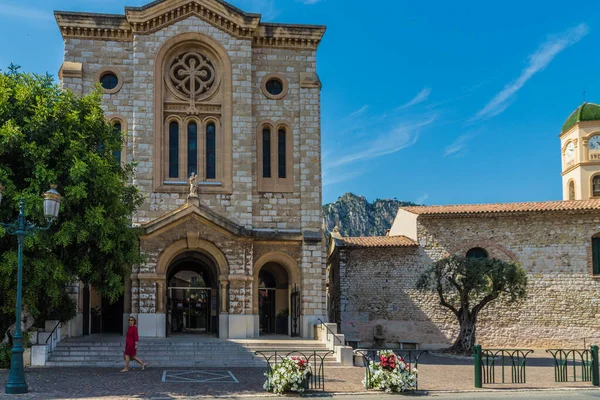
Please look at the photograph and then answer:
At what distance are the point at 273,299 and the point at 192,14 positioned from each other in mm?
12884

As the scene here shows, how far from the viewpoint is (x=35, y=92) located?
71.0ft

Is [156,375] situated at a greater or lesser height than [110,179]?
lesser

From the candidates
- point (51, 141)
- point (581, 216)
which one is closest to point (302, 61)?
point (51, 141)

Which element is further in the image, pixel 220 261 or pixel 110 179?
pixel 220 261

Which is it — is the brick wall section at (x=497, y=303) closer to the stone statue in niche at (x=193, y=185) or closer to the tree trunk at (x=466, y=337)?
the tree trunk at (x=466, y=337)

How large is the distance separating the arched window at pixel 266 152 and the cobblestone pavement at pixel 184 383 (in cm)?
1010

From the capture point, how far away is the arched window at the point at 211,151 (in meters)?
29.5

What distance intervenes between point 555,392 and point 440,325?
15680 millimetres

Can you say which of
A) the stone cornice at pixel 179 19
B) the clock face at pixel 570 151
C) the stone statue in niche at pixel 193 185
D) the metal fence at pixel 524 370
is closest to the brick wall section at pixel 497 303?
the stone statue in niche at pixel 193 185

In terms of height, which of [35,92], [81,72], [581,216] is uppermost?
[81,72]

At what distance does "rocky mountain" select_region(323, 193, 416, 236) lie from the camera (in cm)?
10969

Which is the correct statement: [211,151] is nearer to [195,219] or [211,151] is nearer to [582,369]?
[195,219]

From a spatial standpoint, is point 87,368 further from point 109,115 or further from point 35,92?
point 109,115

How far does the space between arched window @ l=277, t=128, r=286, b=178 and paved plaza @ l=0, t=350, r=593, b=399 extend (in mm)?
10144
